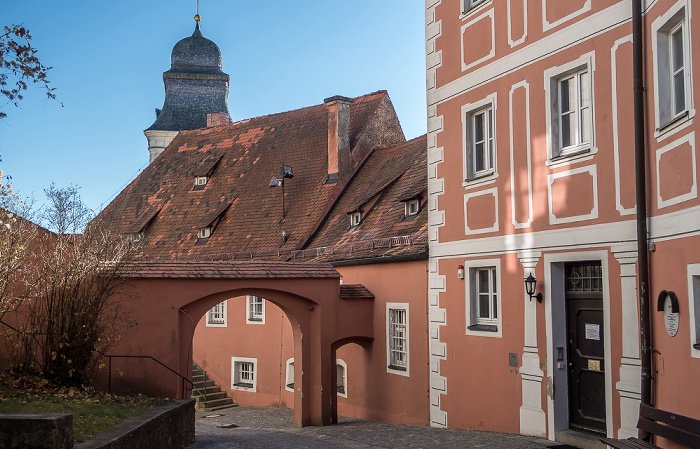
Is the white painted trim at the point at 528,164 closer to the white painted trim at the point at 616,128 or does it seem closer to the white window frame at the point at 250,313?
the white painted trim at the point at 616,128

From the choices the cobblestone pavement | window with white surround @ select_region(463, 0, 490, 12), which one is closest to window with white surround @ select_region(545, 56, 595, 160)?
window with white surround @ select_region(463, 0, 490, 12)

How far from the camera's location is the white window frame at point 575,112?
1076 cm

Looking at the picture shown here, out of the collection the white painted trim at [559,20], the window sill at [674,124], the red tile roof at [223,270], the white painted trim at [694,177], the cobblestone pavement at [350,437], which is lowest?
the cobblestone pavement at [350,437]

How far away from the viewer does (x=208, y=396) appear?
24.5 meters

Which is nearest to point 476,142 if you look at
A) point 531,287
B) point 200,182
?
point 531,287

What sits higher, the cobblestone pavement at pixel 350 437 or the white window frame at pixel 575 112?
the white window frame at pixel 575 112

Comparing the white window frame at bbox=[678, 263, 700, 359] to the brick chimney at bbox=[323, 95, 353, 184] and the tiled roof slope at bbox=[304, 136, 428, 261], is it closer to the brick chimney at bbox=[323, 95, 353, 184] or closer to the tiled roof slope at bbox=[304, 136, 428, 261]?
the tiled roof slope at bbox=[304, 136, 428, 261]

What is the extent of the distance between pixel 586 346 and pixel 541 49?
14.8 ft

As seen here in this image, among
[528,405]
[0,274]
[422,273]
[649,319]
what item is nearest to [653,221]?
[649,319]

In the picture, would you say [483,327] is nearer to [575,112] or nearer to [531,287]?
[531,287]

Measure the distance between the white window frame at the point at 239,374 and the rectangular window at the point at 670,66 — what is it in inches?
690

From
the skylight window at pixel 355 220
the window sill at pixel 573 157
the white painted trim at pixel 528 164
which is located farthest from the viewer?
the skylight window at pixel 355 220

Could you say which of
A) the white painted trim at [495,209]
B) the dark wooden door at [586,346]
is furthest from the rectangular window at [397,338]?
the dark wooden door at [586,346]

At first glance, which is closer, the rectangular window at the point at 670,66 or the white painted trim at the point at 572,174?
the rectangular window at the point at 670,66
